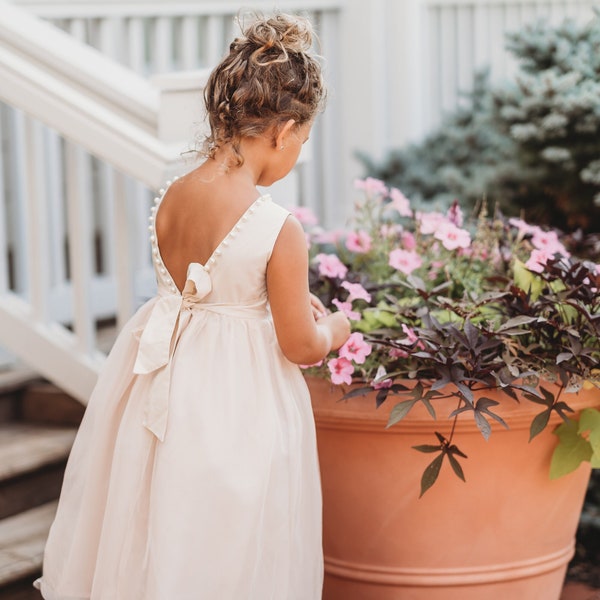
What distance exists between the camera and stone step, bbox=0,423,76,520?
313 centimetres

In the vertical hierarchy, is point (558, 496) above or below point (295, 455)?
below

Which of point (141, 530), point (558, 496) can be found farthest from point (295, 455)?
point (558, 496)

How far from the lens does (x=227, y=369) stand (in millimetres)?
2277

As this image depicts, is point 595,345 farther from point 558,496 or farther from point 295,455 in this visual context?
point 295,455

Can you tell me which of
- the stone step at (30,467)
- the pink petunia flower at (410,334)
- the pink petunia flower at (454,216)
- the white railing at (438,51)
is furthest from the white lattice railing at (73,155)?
the white railing at (438,51)

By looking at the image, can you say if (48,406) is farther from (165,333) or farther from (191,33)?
(191,33)

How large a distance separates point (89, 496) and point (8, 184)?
2364mm

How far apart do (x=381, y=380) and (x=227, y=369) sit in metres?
0.40

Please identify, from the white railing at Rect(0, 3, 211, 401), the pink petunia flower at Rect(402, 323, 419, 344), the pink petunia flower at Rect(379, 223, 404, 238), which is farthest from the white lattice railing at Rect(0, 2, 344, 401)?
the pink petunia flower at Rect(402, 323, 419, 344)

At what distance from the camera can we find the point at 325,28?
16.9 feet

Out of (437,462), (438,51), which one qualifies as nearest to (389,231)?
(437,462)

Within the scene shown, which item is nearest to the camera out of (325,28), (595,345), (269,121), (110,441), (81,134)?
(269,121)

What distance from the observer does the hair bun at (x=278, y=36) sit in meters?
2.22

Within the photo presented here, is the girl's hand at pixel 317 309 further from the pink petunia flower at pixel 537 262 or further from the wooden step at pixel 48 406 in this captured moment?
the wooden step at pixel 48 406
